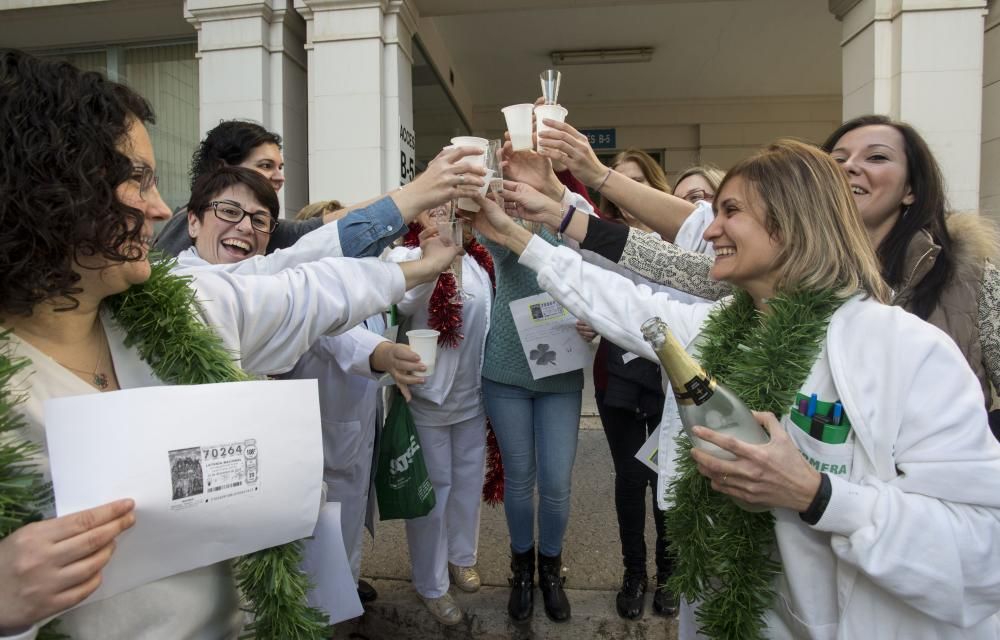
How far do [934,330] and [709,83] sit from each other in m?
10.3

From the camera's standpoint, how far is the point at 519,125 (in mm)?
2268

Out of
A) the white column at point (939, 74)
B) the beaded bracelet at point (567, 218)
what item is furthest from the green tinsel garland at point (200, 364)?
the white column at point (939, 74)

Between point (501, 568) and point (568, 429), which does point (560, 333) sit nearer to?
point (568, 429)

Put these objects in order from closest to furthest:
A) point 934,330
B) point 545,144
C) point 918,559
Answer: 1. point 918,559
2. point 934,330
3. point 545,144

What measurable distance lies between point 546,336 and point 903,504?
66.8 inches

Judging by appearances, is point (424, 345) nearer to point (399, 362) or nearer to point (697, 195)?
point (399, 362)

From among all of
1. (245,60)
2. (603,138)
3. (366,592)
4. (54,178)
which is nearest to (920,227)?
(54,178)

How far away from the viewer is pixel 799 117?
1112 cm

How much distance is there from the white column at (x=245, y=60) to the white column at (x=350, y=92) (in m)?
0.34

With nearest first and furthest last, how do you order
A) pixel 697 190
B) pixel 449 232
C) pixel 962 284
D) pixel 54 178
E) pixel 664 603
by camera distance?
1. pixel 54 178
2. pixel 962 284
3. pixel 449 232
4. pixel 664 603
5. pixel 697 190

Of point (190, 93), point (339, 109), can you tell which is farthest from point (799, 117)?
point (190, 93)

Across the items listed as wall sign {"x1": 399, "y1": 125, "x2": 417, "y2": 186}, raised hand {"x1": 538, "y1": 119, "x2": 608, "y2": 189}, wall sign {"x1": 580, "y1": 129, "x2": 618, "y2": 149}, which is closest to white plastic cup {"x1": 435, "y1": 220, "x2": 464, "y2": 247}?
raised hand {"x1": 538, "y1": 119, "x2": 608, "y2": 189}

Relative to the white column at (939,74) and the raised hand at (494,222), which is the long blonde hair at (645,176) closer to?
the raised hand at (494,222)

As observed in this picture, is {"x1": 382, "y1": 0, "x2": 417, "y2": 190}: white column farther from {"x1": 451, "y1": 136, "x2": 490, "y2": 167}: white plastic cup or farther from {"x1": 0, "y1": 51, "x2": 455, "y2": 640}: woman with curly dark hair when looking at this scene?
{"x1": 0, "y1": 51, "x2": 455, "y2": 640}: woman with curly dark hair
